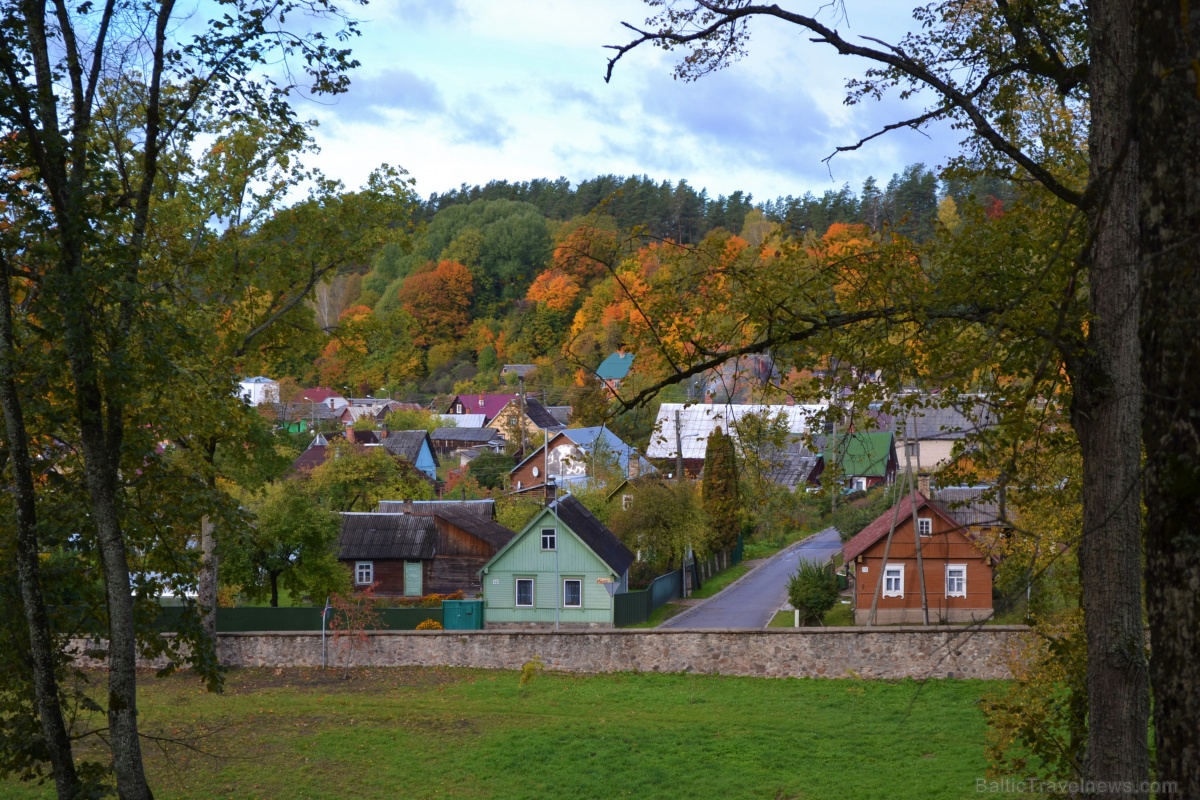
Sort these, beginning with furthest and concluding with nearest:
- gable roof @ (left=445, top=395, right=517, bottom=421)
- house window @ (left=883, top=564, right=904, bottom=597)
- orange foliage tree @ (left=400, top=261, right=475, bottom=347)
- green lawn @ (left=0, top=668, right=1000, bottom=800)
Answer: orange foliage tree @ (left=400, top=261, right=475, bottom=347) → gable roof @ (left=445, top=395, right=517, bottom=421) → house window @ (left=883, top=564, right=904, bottom=597) → green lawn @ (left=0, top=668, right=1000, bottom=800)

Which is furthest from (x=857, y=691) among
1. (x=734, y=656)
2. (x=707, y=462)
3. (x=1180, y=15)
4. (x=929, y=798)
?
(x=1180, y=15)

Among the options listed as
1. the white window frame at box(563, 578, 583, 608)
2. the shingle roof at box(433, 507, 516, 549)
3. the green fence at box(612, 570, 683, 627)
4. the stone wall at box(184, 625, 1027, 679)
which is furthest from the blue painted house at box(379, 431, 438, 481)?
the stone wall at box(184, 625, 1027, 679)

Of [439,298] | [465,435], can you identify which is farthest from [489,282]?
[465,435]

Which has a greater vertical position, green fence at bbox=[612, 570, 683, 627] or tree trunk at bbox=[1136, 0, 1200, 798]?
tree trunk at bbox=[1136, 0, 1200, 798]

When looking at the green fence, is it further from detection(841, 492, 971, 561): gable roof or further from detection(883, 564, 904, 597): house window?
detection(883, 564, 904, 597): house window

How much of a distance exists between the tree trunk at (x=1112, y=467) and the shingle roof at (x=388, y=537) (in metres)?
30.4

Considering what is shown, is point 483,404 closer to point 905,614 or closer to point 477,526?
point 477,526

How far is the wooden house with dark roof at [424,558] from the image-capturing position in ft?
113

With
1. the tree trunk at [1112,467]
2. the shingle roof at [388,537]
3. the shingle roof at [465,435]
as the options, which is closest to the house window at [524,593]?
the shingle roof at [388,537]

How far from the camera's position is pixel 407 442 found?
56250 millimetres

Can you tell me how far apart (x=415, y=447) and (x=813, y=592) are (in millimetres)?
34275

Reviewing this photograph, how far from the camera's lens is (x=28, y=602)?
758 cm

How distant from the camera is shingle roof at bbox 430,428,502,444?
64.4 m

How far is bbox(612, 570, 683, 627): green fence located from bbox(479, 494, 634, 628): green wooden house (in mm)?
282
